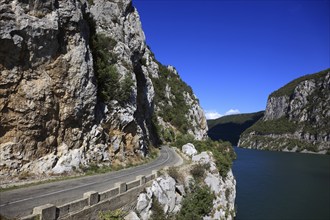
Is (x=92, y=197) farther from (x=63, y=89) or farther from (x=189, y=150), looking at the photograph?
(x=189, y=150)

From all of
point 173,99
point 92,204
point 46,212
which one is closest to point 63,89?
point 92,204

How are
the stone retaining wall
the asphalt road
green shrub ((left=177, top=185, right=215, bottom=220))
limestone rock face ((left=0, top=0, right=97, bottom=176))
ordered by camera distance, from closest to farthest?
1. the stone retaining wall
2. the asphalt road
3. limestone rock face ((left=0, top=0, right=97, bottom=176))
4. green shrub ((left=177, top=185, right=215, bottom=220))

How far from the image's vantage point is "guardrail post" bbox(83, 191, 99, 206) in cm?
1472

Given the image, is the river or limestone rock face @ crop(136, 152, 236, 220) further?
the river

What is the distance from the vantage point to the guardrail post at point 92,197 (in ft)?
48.3

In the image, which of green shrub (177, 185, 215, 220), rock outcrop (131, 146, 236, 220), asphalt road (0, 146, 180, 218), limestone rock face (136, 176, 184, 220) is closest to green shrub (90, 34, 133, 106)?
rock outcrop (131, 146, 236, 220)

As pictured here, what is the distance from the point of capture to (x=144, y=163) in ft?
117

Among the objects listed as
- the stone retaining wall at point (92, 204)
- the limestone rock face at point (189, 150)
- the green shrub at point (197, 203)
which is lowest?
the green shrub at point (197, 203)

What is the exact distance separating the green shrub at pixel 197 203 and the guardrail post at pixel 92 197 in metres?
10.1

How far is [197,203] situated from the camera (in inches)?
1075

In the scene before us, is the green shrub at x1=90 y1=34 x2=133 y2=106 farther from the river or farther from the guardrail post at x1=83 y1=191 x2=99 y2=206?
the river

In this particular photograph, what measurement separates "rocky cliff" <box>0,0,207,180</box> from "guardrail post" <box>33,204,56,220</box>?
10090mm

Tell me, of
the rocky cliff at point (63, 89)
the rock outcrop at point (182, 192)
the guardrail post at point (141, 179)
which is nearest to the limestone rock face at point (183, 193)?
the rock outcrop at point (182, 192)

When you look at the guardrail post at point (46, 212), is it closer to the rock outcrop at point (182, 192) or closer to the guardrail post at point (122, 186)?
the guardrail post at point (122, 186)
